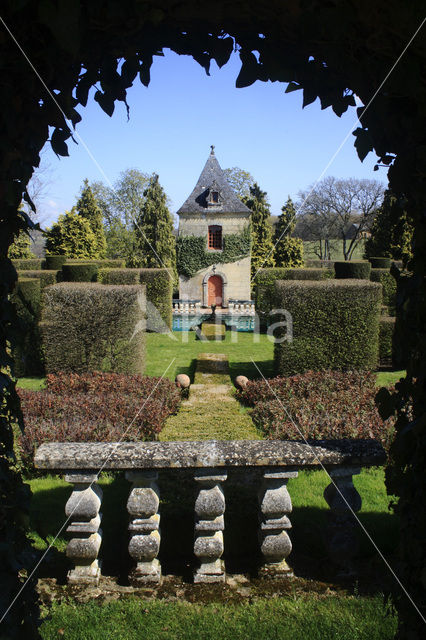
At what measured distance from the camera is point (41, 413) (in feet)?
27.5

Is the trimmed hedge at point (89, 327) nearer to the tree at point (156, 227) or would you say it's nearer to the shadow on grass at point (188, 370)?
the shadow on grass at point (188, 370)

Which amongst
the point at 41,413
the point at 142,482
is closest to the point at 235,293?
the point at 41,413

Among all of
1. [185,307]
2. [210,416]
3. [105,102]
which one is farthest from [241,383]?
[185,307]

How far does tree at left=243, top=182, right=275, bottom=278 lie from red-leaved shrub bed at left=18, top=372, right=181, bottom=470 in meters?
24.6

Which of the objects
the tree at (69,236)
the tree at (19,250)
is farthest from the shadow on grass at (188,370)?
the tree at (19,250)

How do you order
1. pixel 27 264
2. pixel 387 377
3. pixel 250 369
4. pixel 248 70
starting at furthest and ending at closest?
1. pixel 27 264
2. pixel 250 369
3. pixel 387 377
4. pixel 248 70

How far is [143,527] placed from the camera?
371 cm

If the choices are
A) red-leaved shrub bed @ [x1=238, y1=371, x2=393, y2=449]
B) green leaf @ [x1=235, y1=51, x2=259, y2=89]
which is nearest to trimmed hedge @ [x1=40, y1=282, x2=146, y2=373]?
red-leaved shrub bed @ [x1=238, y1=371, x2=393, y2=449]

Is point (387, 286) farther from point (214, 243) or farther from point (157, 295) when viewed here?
point (214, 243)

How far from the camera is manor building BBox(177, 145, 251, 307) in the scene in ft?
98.0

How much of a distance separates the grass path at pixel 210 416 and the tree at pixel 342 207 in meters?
37.5

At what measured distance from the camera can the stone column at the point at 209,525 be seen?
3699 millimetres

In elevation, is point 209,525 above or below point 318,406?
above

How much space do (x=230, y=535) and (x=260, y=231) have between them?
110 feet
